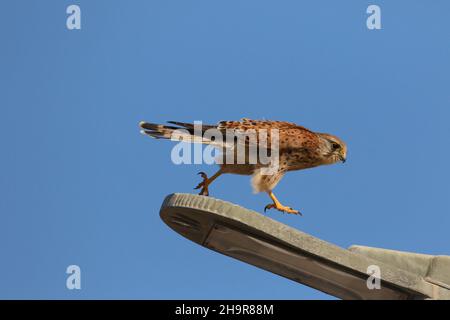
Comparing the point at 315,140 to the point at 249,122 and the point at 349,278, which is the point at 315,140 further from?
the point at 349,278

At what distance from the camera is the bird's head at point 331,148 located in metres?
10.3

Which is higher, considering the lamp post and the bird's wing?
the bird's wing

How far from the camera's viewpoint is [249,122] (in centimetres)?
1000

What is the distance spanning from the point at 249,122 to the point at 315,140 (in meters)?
0.81

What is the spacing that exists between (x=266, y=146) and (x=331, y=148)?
0.92 m

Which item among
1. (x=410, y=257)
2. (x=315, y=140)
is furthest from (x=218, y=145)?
(x=410, y=257)

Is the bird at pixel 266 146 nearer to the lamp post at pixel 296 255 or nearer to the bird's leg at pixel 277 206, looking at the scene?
the bird's leg at pixel 277 206

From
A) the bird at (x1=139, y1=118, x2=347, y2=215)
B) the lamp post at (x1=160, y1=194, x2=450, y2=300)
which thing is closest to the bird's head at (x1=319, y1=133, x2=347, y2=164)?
the bird at (x1=139, y1=118, x2=347, y2=215)

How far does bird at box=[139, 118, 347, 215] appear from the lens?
31.0ft

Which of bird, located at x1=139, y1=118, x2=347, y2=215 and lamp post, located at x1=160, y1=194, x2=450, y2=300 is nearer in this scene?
lamp post, located at x1=160, y1=194, x2=450, y2=300

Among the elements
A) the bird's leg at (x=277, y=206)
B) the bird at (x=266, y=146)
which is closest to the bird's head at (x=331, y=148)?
the bird at (x=266, y=146)

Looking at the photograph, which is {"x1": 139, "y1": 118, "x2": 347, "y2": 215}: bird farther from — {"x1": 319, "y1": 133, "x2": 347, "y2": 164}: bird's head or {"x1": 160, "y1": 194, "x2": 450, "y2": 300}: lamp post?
{"x1": 160, "y1": 194, "x2": 450, "y2": 300}: lamp post

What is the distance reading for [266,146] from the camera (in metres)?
9.83
